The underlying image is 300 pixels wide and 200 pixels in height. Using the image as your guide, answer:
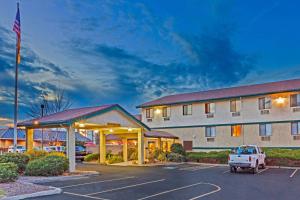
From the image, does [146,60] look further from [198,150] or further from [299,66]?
[299,66]

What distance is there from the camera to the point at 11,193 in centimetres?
1291

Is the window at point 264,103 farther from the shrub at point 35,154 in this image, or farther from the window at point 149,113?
the shrub at point 35,154

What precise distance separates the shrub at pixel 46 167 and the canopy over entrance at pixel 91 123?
1552mm

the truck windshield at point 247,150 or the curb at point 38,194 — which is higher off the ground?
the truck windshield at point 247,150

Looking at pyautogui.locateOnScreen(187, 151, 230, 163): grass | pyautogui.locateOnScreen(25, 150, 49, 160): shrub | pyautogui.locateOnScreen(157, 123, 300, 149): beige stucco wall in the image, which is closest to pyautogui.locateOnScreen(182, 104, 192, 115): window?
pyautogui.locateOnScreen(157, 123, 300, 149): beige stucco wall

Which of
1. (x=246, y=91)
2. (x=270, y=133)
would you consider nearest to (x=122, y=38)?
(x=246, y=91)

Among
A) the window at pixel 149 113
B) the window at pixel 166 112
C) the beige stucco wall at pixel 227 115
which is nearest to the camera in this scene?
the beige stucco wall at pixel 227 115

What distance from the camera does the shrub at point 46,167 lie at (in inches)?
757

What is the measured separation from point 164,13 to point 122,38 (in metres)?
5.24

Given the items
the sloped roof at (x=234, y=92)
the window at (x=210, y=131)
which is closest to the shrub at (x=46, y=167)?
the window at (x=210, y=131)

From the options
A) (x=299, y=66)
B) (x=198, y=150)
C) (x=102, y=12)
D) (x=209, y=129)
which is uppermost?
(x=102, y=12)

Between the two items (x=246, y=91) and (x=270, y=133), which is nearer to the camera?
(x=270, y=133)

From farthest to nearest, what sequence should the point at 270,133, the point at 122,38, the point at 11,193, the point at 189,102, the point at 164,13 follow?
the point at 189,102, the point at 270,133, the point at 122,38, the point at 164,13, the point at 11,193

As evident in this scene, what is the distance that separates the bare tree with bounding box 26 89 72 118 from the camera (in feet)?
188
